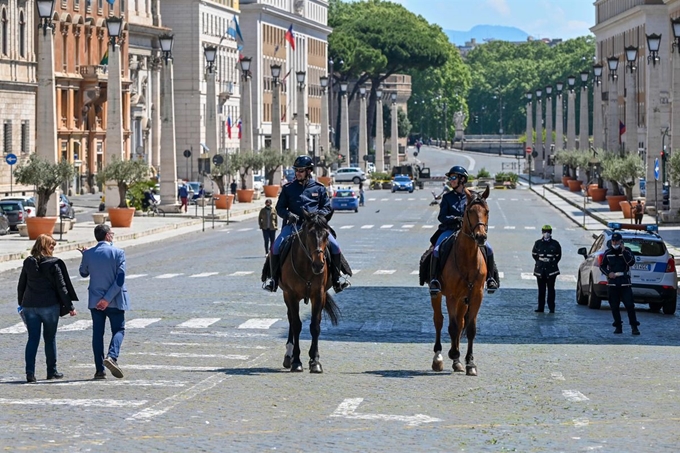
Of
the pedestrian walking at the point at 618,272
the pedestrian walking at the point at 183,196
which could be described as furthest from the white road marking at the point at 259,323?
the pedestrian walking at the point at 183,196

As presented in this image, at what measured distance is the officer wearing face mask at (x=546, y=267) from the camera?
31.9m

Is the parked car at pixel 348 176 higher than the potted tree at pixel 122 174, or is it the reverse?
the potted tree at pixel 122 174

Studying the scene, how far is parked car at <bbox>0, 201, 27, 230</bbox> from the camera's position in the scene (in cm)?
6238

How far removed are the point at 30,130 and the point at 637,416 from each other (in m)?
86.4

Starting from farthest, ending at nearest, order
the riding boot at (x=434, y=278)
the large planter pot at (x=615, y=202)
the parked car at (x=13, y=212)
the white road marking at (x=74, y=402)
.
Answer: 1. the large planter pot at (x=615, y=202)
2. the parked car at (x=13, y=212)
3. the riding boot at (x=434, y=278)
4. the white road marking at (x=74, y=402)

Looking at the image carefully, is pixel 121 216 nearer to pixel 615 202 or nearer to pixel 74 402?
pixel 615 202

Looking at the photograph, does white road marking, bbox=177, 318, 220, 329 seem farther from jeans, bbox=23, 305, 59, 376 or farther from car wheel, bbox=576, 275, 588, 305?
car wheel, bbox=576, 275, 588, 305

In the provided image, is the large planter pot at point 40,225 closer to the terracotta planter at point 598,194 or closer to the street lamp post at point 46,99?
the street lamp post at point 46,99

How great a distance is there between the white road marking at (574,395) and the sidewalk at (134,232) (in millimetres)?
26547

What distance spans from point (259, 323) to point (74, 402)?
36.1 feet

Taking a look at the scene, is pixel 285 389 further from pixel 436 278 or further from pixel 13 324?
pixel 13 324

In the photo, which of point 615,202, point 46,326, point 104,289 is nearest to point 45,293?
point 46,326

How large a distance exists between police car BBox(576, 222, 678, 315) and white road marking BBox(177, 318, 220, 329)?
779 centimetres

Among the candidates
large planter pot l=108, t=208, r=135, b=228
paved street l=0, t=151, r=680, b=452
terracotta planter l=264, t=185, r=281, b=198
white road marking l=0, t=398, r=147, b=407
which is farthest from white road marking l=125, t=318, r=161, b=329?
terracotta planter l=264, t=185, r=281, b=198
